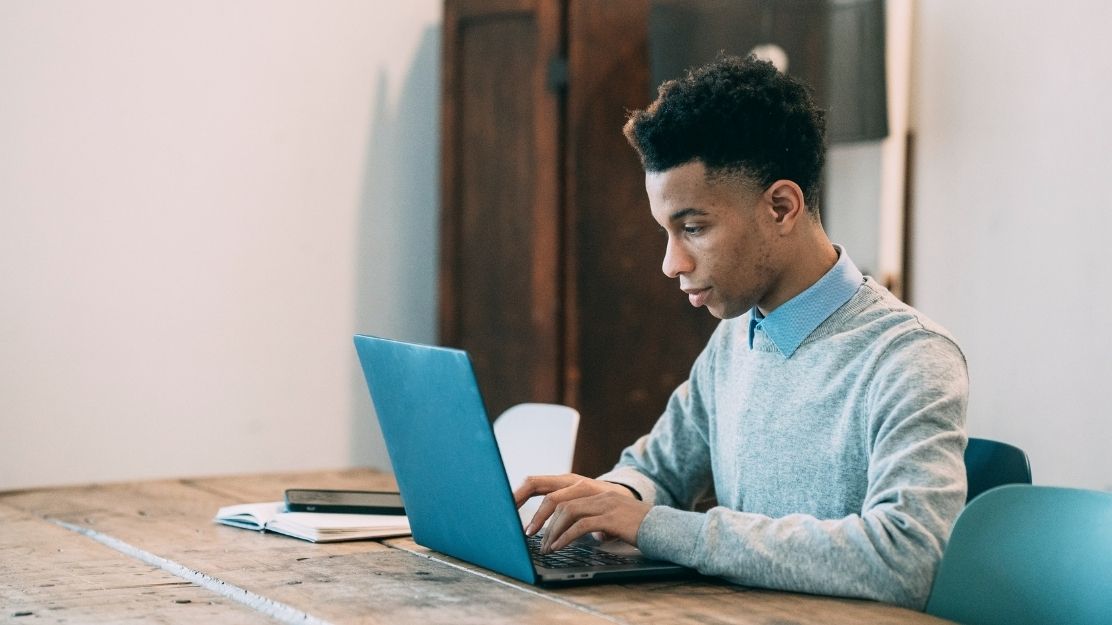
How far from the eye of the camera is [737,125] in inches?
57.9

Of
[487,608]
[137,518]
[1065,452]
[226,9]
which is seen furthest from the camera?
[226,9]

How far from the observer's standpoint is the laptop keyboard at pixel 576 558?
1322 millimetres

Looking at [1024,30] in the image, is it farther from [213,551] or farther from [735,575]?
[213,551]

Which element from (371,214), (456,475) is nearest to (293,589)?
(456,475)

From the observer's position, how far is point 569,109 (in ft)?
9.82

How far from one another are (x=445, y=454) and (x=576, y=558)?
18 centimetres

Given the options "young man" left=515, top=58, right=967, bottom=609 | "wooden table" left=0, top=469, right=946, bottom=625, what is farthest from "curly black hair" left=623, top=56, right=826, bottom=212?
"wooden table" left=0, top=469, right=946, bottom=625

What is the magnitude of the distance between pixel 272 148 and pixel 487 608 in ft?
7.31

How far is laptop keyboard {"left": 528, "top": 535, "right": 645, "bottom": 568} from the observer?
1.32 meters

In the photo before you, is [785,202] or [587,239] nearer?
[785,202]

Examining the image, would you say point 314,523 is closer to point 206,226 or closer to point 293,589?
point 293,589

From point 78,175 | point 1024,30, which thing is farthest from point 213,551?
point 1024,30

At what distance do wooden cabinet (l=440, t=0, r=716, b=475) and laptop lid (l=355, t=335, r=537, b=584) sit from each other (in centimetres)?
149

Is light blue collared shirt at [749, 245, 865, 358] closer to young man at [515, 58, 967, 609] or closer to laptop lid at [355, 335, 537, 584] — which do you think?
young man at [515, 58, 967, 609]
